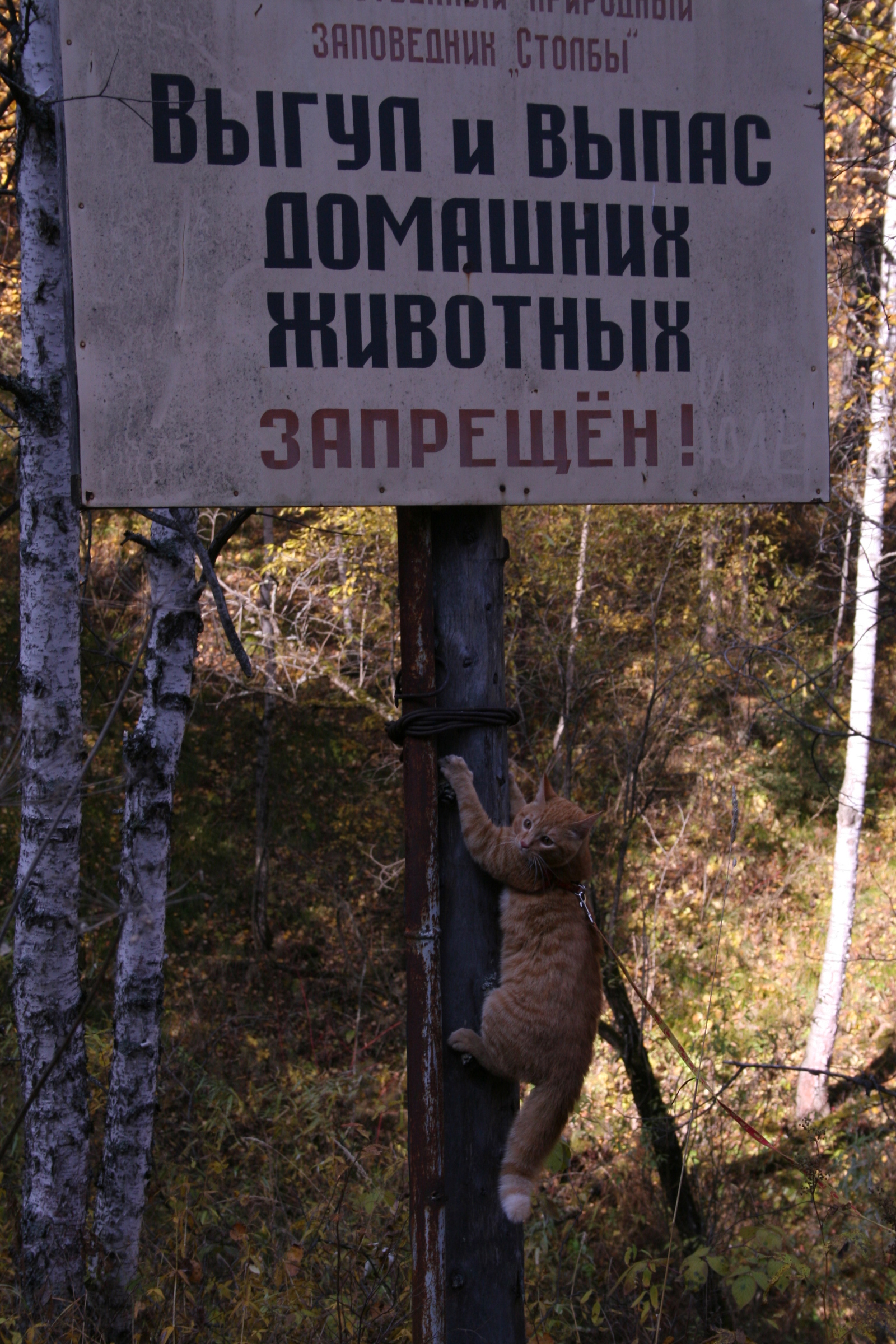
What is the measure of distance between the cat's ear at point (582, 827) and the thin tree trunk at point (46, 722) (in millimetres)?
2156

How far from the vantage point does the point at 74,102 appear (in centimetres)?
206

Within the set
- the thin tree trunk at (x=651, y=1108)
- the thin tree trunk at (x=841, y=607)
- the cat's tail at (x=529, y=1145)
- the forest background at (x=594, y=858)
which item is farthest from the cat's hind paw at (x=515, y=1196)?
the thin tree trunk at (x=841, y=607)

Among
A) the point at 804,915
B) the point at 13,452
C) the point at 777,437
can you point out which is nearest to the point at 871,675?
the point at 804,915

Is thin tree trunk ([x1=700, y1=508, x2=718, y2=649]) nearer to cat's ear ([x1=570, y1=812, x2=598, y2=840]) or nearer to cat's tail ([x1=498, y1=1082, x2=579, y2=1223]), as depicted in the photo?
cat's ear ([x1=570, y1=812, x2=598, y2=840])

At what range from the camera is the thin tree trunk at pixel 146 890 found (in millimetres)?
4266

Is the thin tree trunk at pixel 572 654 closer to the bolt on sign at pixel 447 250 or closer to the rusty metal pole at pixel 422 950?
the rusty metal pole at pixel 422 950

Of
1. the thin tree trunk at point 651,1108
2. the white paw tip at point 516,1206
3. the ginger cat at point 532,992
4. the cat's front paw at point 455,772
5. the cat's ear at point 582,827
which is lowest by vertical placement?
the thin tree trunk at point 651,1108

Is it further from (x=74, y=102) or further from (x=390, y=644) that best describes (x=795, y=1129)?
(x=74, y=102)

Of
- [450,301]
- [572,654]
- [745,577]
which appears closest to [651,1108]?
[572,654]

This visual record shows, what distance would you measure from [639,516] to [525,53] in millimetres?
8250

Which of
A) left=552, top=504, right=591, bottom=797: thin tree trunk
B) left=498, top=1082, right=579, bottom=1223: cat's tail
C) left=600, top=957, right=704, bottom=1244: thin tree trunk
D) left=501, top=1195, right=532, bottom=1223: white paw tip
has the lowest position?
left=600, top=957, right=704, bottom=1244: thin tree trunk

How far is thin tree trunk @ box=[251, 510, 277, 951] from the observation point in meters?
10.2

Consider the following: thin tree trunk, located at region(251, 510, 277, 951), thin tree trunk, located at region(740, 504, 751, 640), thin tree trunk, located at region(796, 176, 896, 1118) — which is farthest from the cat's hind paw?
thin tree trunk, located at region(740, 504, 751, 640)

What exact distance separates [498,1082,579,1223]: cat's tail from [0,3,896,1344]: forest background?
151cm
